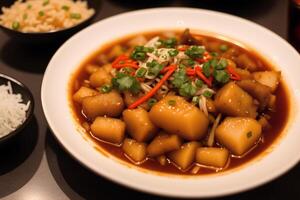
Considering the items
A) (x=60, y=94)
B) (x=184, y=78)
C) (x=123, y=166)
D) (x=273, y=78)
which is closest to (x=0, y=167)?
(x=60, y=94)

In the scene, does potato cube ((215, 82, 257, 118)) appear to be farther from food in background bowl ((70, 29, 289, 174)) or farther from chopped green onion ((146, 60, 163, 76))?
chopped green onion ((146, 60, 163, 76))

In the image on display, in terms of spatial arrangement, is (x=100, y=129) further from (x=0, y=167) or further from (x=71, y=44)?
(x=71, y=44)

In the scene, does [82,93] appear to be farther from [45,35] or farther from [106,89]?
[45,35]

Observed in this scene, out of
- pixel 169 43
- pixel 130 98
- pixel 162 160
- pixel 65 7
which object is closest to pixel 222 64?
pixel 169 43

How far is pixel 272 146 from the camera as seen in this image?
204 cm

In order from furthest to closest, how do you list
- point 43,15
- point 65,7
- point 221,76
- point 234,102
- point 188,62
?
point 65,7
point 43,15
point 188,62
point 221,76
point 234,102

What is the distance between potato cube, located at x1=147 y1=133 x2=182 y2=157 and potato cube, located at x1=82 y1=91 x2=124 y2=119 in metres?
0.28

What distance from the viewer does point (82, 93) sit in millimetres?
2342

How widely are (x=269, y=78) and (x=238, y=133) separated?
578mm

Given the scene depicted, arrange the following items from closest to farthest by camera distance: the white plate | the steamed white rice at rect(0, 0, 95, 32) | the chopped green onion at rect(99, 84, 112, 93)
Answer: the white plate < the chopped green onion at rect(99, 84, 112, 93) < the steamed white rice at rect(0, 0, 95, 32)

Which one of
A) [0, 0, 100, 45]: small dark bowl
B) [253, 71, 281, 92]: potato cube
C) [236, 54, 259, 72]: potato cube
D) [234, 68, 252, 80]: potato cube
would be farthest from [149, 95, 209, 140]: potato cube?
→ [0, 0, 100, 45]: small dark bowl

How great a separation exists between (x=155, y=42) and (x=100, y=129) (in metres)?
0.78

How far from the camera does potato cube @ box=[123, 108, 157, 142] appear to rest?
204 cm

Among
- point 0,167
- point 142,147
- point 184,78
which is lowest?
point 0,167
